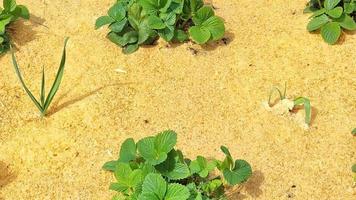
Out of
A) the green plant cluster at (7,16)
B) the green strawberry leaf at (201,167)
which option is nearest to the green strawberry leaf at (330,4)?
the green strawberry leaf at (201,167)

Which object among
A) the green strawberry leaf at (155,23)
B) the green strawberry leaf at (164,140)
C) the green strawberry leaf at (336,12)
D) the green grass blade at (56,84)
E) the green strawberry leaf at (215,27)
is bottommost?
the green grass blade at (56,84)

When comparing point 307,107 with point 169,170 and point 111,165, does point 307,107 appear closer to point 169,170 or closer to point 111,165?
point 169,170

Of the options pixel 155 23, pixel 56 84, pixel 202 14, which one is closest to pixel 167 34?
pixel 155 23

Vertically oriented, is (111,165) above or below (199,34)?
below

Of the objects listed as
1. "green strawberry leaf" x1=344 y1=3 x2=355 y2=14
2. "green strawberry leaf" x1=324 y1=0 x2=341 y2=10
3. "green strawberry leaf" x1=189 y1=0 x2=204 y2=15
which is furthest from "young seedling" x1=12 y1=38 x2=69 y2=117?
"green strawberry leaf" x1=344 y1=3 x2=355 y2=14

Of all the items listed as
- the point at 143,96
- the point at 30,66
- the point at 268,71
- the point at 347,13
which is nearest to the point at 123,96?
the point at 143,96

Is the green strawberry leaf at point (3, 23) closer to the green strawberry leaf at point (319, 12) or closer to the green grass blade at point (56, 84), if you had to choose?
the green grass blade at point (56, 84)

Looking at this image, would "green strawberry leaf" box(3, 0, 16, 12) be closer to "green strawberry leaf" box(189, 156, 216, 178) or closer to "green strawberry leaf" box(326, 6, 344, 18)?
"green strawberry leaf" box(189, 156, 216, 178)
